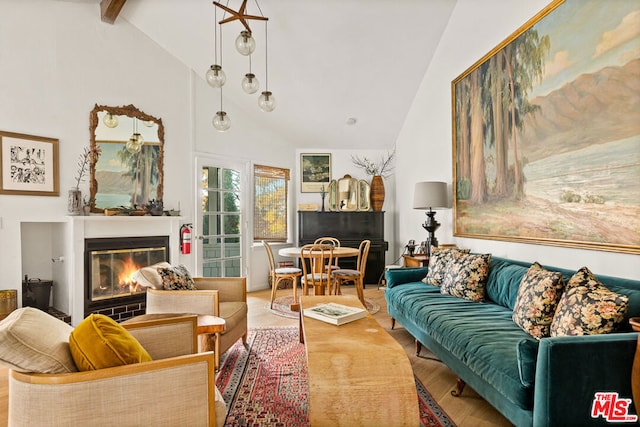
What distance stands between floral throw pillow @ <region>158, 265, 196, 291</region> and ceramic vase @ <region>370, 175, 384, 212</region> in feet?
12.5

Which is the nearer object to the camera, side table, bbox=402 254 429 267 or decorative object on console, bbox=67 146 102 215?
decorative object on console, bbox=67 146 102 215

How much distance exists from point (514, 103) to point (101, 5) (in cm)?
428

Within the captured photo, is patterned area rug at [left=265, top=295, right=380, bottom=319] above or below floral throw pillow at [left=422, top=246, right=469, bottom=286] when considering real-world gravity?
below

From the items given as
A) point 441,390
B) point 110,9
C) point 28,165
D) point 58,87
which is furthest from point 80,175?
point 441,390

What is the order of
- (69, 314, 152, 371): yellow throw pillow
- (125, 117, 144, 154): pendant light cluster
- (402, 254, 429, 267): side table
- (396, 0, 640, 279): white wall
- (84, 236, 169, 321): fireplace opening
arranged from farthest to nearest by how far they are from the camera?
(125, 117, 144, 154): pendant light cluster → (402, 254, 429, 267): side table → (84, 236, 169, 321): fireplace opening → (396, 0, 640, 279): white wall → (69, 314, 152, 371): yellow throw pillow

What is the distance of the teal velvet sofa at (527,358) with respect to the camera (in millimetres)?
1493

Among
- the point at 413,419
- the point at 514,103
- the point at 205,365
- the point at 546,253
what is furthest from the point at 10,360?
the point at 514,103

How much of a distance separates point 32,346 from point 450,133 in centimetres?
405

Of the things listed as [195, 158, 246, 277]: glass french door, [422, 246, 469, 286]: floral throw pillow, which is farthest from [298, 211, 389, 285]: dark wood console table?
[422, 246, 469, 286]: floral throw pillow

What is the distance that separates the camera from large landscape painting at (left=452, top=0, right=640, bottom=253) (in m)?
2.08

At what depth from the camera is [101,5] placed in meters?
4.05

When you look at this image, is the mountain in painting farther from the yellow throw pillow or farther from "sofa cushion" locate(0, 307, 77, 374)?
"sofa cushion" locate(0, 307, 77, 374)

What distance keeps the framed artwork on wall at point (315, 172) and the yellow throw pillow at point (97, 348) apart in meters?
5.09

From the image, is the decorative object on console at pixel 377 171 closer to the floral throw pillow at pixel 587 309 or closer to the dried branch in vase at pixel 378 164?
the dried branch in vase at pixel 378 164
